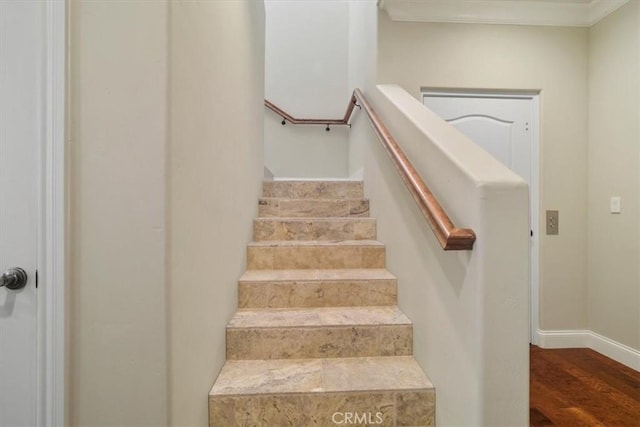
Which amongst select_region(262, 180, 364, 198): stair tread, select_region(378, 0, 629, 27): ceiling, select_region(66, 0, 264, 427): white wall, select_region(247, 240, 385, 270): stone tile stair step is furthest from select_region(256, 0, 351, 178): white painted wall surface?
select_region(66, 0, 264, 427): white wall

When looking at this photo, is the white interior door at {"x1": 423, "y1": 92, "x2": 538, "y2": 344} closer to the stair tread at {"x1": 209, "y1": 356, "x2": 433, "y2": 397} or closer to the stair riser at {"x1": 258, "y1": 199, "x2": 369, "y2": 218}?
the stair riser at {"x1": 258, "y1": 199, "x2": 369, "y2": 218}

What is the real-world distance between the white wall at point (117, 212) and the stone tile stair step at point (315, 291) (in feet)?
2.77

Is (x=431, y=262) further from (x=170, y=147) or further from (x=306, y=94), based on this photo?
(x=306, y=94)

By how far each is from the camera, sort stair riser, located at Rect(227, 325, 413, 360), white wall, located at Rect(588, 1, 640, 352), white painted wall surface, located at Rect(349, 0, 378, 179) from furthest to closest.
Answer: white painted wall surface, located at Rect(349, 0, 378, 179) → white wall, located at Rect(588, 1, 640, 352) → stair riser, located at Rect(227, 325, 413, 360)

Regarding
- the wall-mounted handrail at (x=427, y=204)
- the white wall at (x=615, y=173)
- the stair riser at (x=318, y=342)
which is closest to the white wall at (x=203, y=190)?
the stair riser at (x=318, y=342)

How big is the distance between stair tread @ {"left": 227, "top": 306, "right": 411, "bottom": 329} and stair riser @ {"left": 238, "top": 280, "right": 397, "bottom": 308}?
0.03 metres

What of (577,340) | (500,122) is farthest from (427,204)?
(577,340)

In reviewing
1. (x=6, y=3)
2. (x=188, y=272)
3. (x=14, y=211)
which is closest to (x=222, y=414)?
(x=188, y=272)

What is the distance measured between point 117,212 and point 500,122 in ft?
8.61

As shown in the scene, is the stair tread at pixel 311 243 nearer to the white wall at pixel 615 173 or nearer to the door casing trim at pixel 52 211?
the door casing trim at pixel 52 211

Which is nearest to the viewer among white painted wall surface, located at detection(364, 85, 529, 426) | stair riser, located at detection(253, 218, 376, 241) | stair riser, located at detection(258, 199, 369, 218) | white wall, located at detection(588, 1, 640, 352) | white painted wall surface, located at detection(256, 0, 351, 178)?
white painted wall surface, located at detection(364, 85, 529, 426)

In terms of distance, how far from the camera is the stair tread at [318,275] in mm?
1679

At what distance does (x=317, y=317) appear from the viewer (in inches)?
59.4

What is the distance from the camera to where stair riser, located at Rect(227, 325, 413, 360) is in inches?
54.9
